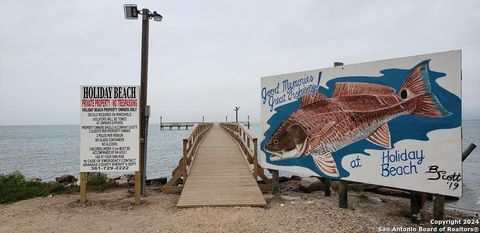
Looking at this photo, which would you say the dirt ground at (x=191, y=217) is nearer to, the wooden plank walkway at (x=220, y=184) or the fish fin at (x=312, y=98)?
the wooden plank walkway at (x=220, y=184)

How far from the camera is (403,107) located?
5.93 m

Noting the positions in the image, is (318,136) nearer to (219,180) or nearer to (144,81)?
(219,180)

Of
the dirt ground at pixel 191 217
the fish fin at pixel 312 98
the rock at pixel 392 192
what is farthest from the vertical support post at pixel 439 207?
the rock at pixel 392 192

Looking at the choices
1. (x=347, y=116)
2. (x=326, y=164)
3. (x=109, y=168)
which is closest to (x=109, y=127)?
(x=109, y=168)

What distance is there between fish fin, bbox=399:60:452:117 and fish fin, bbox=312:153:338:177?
73.9 inches

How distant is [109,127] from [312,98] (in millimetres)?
4282

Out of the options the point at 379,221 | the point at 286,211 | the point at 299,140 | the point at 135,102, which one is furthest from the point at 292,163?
the point at 135,102

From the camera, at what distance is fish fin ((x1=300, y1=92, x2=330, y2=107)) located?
23.7 ft

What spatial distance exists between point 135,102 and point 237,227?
352 centimetres

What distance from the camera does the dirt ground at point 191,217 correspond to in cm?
570

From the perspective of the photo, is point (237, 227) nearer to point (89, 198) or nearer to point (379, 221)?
point (379, 221)

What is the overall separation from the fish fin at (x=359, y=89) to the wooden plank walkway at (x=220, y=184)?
8.56 feet

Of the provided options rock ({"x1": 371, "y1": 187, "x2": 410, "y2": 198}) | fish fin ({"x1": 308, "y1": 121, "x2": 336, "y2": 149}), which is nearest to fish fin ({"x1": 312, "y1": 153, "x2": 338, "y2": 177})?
fish fin ({"x1": 308, "y1": 121, "x2": 336, "y2": 149})
